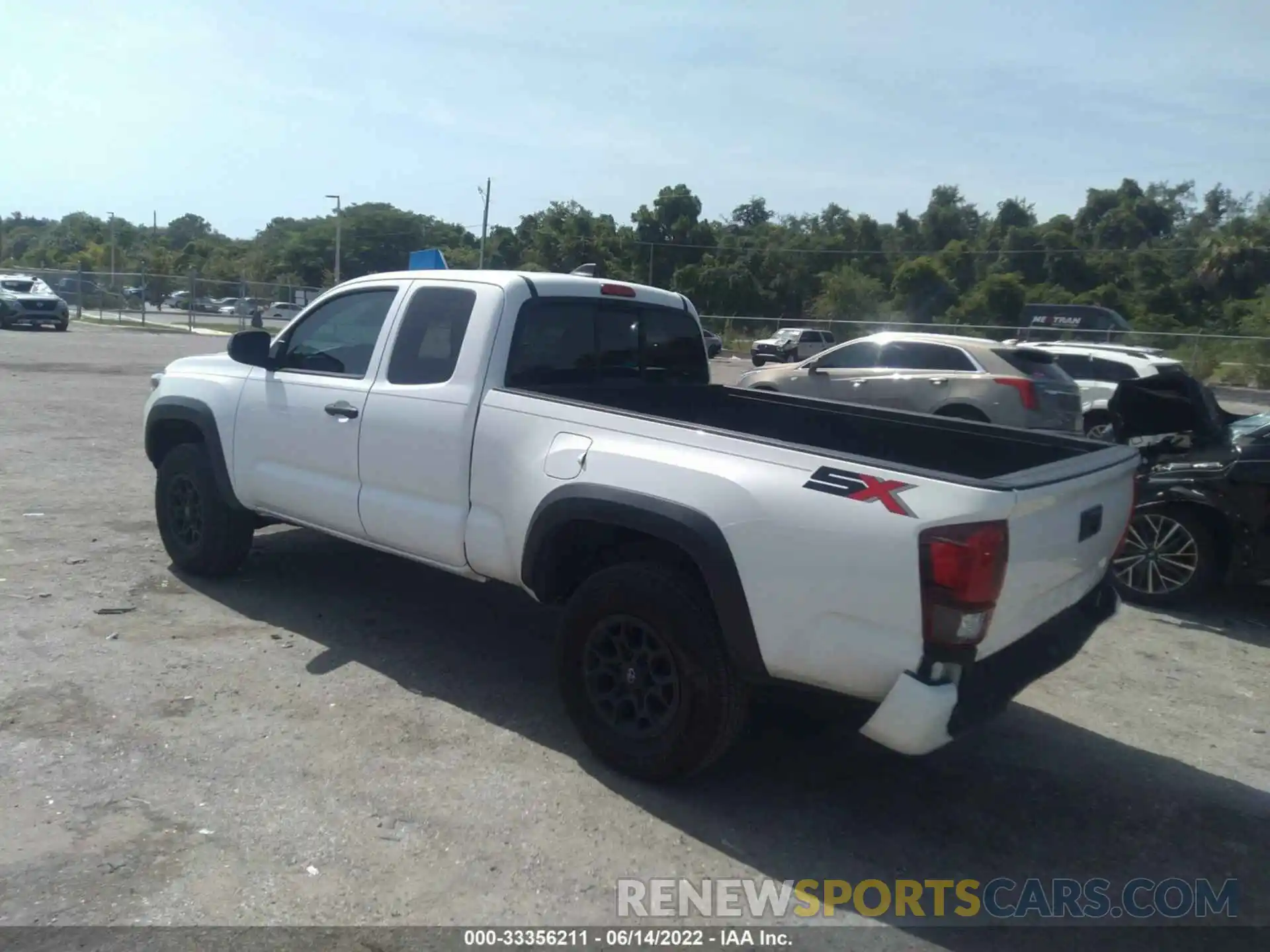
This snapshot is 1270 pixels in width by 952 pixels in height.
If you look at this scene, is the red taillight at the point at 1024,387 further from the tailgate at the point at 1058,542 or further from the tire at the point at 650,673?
the tire at the point at 650,673

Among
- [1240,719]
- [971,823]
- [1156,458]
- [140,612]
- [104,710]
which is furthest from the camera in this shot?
[1156,458]

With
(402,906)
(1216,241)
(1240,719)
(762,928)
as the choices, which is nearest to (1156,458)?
(1240,719)

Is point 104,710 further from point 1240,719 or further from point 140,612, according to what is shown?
point 1240,719

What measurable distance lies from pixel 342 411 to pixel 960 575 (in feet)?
10.6

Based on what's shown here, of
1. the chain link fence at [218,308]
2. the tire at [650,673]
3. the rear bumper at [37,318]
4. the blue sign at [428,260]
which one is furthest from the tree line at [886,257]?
the tire at [650,673]

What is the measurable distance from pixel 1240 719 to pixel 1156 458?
2.33 metres

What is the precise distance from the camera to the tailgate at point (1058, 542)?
3.48 m

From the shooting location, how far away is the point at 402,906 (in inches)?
133

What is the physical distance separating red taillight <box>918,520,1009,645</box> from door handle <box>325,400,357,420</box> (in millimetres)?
3034

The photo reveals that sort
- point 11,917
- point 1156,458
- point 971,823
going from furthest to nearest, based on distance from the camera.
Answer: point 1156,458
point 971,823
point 11,917

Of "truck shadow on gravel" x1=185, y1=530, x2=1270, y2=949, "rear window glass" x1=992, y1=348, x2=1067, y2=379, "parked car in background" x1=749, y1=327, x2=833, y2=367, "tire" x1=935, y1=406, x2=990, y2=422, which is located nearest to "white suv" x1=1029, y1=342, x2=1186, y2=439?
"rear window glass" x1=992, y1=348, x2=1067, y2=379

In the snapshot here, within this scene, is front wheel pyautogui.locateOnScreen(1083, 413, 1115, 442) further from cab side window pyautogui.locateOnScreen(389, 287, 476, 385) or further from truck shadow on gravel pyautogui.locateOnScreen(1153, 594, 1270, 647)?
cab side window pyautogui.locateOnScreen(389, 287, 476, 385)

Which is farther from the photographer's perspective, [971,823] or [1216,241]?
[1216,241]

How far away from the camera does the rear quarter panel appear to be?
133 inches
